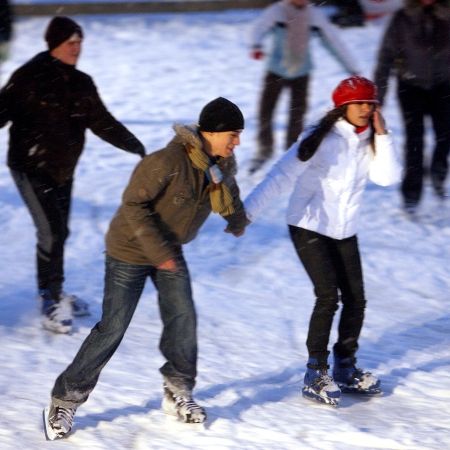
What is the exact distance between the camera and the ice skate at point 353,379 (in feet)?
18.9

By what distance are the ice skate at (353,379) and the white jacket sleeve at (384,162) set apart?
92 cm

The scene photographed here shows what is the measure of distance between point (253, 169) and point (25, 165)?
403 centimetres

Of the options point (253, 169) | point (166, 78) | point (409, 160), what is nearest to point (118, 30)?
point (166, 78)

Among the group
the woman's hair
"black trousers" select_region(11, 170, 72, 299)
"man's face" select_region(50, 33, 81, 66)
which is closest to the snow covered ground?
the woman's hair

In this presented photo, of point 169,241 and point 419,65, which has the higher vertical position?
point 169,241

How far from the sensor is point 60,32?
643 centimetres

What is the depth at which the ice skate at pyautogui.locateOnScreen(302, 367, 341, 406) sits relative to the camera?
556 centimetres

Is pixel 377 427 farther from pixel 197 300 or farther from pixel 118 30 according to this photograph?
pixel 118 30

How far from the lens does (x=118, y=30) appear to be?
16875mm

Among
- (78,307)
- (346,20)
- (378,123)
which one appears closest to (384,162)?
(378,123)

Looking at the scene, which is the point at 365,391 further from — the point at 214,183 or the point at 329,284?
the point at 214,183

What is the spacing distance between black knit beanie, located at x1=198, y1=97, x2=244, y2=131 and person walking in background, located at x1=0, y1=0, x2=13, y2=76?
7955mm

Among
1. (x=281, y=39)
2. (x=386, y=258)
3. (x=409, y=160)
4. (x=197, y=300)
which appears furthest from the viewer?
(x=281, y=39)

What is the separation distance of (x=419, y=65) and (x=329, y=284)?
3.56 meters
